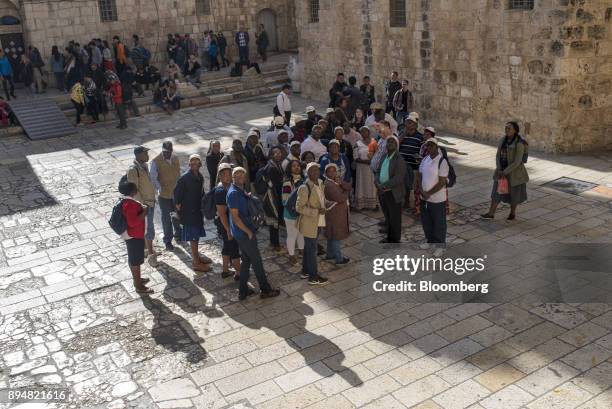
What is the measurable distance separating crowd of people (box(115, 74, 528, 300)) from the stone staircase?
12.0 m

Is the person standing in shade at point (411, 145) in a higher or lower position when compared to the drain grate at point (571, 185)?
higher

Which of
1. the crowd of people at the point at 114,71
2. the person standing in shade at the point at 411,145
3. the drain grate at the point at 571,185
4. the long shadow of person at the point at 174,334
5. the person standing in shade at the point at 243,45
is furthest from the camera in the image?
the person standing in shade at the point at 243,45

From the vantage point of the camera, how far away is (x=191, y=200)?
8.77 m

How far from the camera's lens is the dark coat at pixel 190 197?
28.6 feet

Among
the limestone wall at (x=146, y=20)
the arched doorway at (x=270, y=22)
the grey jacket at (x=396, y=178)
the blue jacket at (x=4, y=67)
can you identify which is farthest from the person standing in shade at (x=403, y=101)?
the arched doorway at (x=270, y=22)

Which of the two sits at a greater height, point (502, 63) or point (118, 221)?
point (502, 63)

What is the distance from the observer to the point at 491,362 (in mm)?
6461

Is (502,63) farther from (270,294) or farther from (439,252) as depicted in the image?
(270,294)

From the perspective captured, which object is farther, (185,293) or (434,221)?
(434,221)

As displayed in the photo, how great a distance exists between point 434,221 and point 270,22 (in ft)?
71.3

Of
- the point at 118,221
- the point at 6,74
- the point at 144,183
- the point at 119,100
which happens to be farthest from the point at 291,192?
the point at 6,74

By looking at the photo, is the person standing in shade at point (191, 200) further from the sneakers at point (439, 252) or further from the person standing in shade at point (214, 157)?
the sneakers at point (439, 252)

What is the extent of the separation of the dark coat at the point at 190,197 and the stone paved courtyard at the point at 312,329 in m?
0.85

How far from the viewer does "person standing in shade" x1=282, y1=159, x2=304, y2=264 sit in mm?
8539
